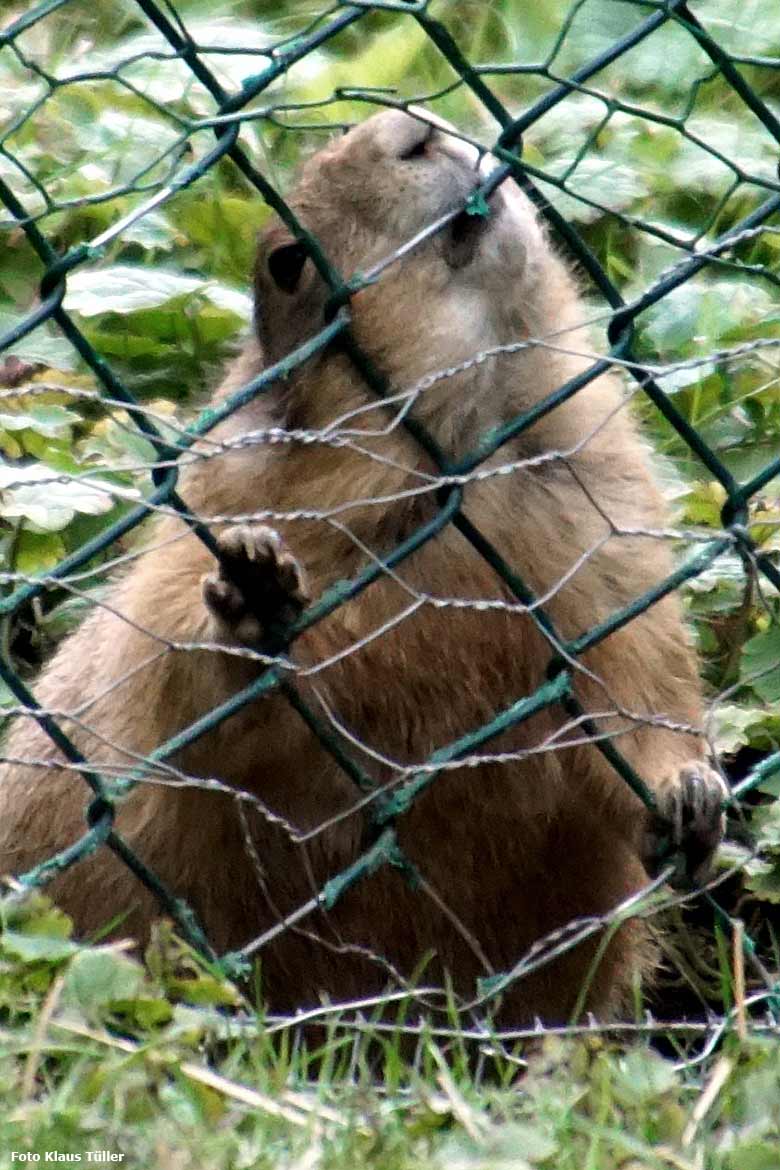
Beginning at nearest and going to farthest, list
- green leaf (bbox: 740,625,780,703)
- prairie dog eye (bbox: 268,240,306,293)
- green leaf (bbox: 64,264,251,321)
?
prairie dog eye (bbox: 268,240,306,293)
green leaf (bbox: 740,625,780,703)
green leaf (bbox: 64,264,251,321)

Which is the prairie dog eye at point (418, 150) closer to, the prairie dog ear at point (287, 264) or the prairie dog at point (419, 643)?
the prairie dog at point (419, 643)

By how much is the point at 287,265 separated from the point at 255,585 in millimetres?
758

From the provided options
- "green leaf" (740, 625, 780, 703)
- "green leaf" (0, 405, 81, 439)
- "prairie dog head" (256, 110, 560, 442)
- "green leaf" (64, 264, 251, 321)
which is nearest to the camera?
"prairie dog head" (256, 110, 560, 442)

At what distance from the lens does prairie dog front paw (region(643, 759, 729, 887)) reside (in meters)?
3.35

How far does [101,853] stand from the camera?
3.82 m

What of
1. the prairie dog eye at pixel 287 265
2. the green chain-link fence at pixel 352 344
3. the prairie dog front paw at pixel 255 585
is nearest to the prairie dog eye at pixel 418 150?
the green chain-link fence at pixel 352 344

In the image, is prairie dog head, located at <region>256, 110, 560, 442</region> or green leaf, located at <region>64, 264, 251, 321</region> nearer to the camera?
prairie dog head, located at <region>256, 110, 560, 442</region>

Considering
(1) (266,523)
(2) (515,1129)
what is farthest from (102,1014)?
(1) (266,523)

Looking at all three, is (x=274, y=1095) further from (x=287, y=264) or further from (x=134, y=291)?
(x=134, y=291)

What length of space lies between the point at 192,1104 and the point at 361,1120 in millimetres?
226

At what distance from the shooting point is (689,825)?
3.37 meters

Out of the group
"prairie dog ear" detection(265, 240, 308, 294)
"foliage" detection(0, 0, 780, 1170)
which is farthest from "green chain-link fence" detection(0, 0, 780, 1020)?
"prairie dog ear" detection(265, 240, 308, 294)

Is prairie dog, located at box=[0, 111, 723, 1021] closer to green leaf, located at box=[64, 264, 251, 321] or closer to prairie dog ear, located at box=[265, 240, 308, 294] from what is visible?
prairie dog ear, located at box=[265, 240, 308, 294]

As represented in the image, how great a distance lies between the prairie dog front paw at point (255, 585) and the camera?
2945mm
